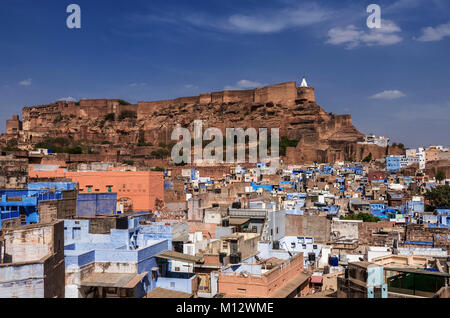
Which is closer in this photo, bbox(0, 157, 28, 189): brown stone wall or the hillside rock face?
bbox(0, 157, 28, 189): brown stone wall

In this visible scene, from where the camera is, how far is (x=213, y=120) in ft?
188

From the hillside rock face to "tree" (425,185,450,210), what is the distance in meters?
18.9

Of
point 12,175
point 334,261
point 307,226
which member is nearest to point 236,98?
point 307,226

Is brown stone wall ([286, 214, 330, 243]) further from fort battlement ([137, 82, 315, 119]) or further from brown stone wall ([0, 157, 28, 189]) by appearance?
fort battlement ([137, 82, 315, 119])

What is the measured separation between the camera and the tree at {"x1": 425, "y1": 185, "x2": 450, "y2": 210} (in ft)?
80.6

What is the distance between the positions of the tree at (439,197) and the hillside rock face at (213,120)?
62.1 feet

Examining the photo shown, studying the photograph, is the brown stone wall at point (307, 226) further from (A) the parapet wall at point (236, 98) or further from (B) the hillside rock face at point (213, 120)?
(A) the parapet wall at point (236, 98)

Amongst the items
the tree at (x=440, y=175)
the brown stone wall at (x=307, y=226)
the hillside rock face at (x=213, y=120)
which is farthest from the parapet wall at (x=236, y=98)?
the brown stone wall at (x=307, y=226)

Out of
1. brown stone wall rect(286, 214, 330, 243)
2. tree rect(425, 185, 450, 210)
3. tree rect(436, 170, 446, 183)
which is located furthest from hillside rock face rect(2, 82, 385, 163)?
brown stone wall rect(286, 214, 330, 243)

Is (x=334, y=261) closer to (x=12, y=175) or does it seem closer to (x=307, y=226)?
(x=307, y=226)

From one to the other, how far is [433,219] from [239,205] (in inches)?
314

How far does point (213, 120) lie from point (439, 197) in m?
35.3

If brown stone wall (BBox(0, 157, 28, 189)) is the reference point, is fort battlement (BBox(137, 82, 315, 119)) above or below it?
above

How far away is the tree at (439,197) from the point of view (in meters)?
24.6
